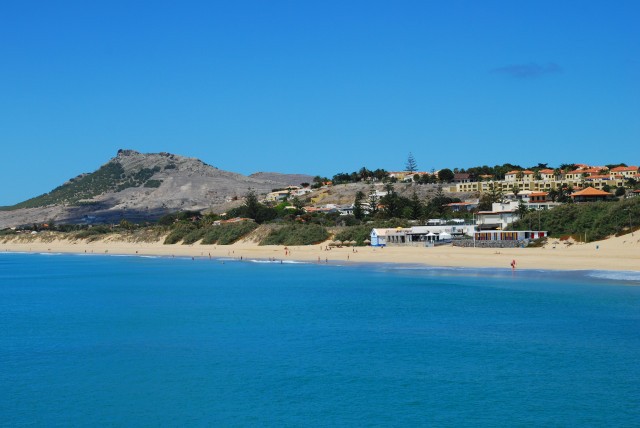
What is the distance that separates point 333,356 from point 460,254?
120ft

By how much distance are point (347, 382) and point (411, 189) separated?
10761 centimetres

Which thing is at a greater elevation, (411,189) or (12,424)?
(411,189)

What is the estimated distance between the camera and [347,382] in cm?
1845

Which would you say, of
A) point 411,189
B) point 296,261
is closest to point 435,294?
point 296,261

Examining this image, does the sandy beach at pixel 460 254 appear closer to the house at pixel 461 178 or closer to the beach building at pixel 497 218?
the beach building at pixel 497 218

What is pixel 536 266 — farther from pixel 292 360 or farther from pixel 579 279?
pixel 292 360

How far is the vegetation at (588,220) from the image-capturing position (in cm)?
5209

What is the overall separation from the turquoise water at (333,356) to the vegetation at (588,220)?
14338 mm

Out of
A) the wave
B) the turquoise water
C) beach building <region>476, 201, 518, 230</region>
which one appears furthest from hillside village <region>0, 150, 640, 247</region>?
the turquoise water

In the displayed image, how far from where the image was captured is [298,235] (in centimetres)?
7625

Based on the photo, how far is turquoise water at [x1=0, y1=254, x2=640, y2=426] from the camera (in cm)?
1612

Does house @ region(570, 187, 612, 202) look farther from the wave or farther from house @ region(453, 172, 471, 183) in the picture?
house @ region(453, 172, 471, 183)

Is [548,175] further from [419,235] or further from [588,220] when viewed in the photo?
[588,220]

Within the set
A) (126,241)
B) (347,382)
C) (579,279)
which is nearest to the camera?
(347,382)
